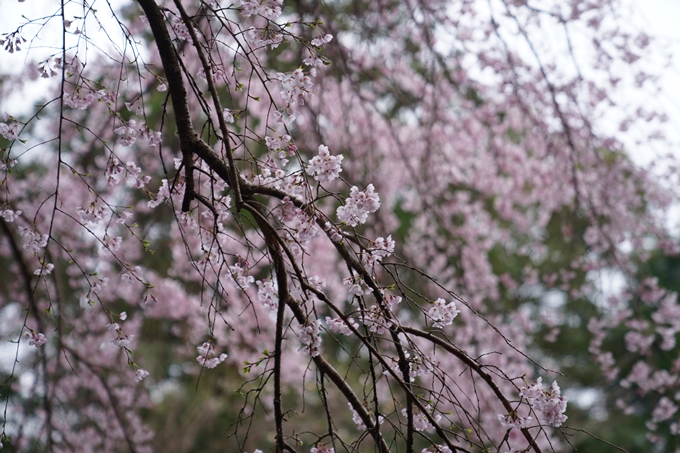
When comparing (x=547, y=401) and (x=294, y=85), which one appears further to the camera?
(x=294, y=85)

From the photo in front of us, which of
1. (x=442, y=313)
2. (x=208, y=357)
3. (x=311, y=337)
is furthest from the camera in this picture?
(x=208, y=357)

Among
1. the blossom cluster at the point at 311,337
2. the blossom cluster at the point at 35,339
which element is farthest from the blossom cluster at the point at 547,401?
the blossom cluster at the point at 35,339

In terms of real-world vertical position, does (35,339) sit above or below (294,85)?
below

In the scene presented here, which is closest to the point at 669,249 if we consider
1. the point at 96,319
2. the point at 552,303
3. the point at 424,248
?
the point at 424,248

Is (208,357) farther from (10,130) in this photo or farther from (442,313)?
(10,130)

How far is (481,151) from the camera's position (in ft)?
18.1

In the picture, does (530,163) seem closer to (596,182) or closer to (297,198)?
(596,182)

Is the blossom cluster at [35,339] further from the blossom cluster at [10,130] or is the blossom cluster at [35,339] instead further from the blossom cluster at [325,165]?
the blossom cluster at [325,165]

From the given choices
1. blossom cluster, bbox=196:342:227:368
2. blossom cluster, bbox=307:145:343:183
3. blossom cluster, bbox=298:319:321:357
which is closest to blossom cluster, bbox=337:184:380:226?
blossom cluster, bbox=307:145:343:183

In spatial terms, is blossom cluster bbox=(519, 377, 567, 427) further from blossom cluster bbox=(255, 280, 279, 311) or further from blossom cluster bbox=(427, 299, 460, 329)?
blossom cluster bbox=(255, 280, 279, 311)

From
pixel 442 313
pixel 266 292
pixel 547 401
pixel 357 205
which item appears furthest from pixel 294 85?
pixel 547 401

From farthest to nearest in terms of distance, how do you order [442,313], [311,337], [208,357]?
1. [208,357]
2. [442,313]
3. [311,337]

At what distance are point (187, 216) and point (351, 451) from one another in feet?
2.30

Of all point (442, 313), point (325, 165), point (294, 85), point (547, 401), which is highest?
point (294, 85)
